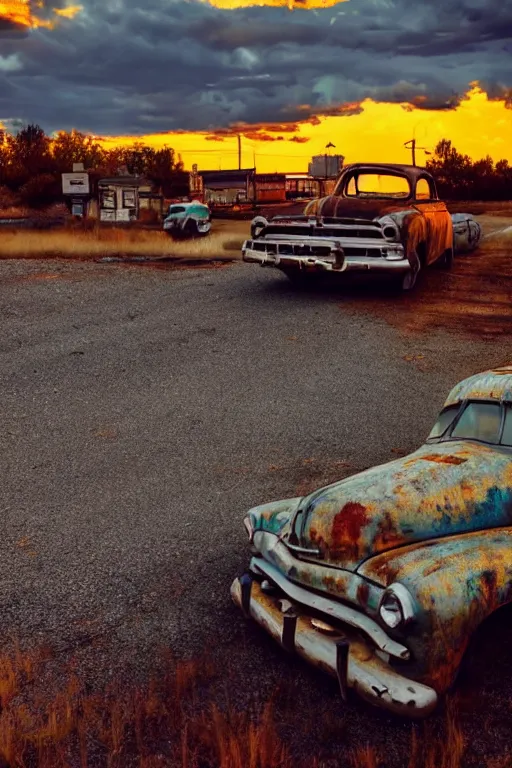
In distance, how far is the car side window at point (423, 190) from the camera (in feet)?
43.2

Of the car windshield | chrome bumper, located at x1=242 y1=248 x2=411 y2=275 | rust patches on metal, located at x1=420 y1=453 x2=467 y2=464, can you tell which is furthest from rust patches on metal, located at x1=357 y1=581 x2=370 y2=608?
the car windshield

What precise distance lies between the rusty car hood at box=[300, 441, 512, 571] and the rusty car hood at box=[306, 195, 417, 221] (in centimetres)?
878

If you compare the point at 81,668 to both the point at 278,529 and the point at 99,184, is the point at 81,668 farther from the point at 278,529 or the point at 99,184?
the point at 99,184

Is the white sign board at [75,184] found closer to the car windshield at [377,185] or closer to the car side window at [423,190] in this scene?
the car windshield at [377,185]

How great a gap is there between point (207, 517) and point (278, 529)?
6.35 ft

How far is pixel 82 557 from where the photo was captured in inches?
208

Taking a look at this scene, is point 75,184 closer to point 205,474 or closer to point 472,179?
point 205,474

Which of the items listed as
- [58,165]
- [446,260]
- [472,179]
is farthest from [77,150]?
[446,260]

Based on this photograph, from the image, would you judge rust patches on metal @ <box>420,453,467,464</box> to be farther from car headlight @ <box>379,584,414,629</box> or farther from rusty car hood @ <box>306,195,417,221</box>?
rusty car hood @ <box>306,195,417,221</box>

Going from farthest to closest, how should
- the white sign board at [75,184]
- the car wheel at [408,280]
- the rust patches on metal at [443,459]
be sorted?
the white sign board at [75,184] → the car wheel at [408,280] → the rust patches on metal at [443,459]

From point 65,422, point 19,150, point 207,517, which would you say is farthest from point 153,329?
point 19,150

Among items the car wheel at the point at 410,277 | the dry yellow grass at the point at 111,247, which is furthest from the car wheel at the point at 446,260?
the dry yellow grass at the point at 111,247

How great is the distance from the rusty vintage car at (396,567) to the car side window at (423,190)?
964 cm

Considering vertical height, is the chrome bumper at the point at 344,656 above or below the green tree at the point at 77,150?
below
